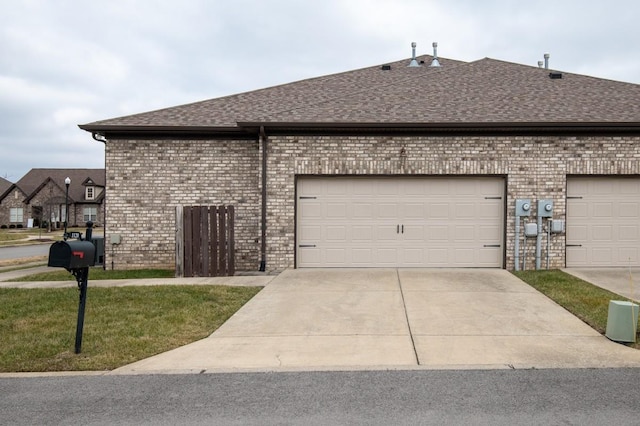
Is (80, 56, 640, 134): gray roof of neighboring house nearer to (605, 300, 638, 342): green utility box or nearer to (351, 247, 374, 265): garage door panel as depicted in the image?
(351, 247, 374, 265): garage door panel

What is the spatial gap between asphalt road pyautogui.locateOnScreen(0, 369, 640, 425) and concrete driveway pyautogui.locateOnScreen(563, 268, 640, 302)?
4.55m

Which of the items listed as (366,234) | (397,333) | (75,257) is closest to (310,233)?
(366,234)

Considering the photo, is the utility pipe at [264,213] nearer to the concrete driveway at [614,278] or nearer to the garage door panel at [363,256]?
the garage door panel at [363,256]

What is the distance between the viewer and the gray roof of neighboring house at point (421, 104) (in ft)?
38.9

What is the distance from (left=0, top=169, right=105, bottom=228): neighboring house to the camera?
53.4 m

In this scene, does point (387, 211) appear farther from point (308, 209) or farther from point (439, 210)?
point (308, 209)

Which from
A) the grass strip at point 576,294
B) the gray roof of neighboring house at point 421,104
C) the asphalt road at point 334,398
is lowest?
the asphalt road at point 334,398

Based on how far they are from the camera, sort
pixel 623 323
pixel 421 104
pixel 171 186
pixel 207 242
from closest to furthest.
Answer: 1. pixel 623 323
2. pixel 207 242
3. pixel 171 186
4. pixel 421 104

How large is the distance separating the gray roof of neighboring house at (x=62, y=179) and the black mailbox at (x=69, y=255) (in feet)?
173

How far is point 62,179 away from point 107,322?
5671cm

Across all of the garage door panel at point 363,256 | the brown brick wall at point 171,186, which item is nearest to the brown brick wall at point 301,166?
the brown brick wall at point 171,186

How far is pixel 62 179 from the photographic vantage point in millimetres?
57500

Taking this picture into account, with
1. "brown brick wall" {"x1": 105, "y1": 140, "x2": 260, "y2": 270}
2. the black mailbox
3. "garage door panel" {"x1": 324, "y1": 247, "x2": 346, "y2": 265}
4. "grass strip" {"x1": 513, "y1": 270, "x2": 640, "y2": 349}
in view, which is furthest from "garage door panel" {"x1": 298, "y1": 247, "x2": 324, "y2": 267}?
the black mailbox

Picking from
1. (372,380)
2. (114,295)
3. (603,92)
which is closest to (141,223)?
(114,295)
